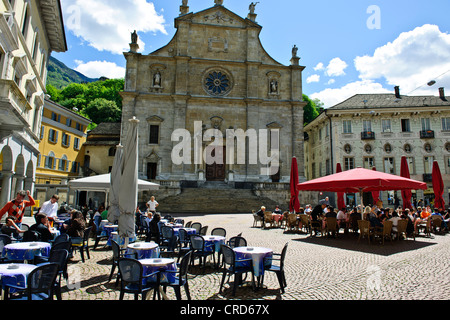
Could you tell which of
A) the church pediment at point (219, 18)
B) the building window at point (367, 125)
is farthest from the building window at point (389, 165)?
the church pediment at point (219, 18)

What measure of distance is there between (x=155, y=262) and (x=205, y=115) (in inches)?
1061

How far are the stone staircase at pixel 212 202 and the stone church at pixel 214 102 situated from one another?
106 inches

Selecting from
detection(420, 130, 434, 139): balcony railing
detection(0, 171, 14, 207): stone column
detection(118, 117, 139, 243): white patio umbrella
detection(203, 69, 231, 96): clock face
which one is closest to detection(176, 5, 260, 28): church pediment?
detection(203, 69, 231, 96): clock face

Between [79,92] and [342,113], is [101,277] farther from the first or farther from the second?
[79,92]

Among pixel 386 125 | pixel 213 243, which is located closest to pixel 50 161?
pixel 213 243

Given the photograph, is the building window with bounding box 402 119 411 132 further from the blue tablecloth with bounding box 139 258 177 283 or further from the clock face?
the blue tablecloth with bounding box 139 258 177 283

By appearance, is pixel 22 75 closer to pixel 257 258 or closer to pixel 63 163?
pixel 257 258

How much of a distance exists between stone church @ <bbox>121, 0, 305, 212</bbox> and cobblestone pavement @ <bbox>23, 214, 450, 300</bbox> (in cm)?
1969

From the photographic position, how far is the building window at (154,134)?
99.9 ft

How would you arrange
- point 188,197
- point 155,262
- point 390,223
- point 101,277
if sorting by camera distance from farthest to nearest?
point 188,197 → point 390,223 → point 101,277 → point 155,262

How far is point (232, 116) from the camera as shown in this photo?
3158 centimetres

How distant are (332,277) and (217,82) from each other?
1117 inches

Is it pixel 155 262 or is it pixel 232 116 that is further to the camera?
pixel 232 116
